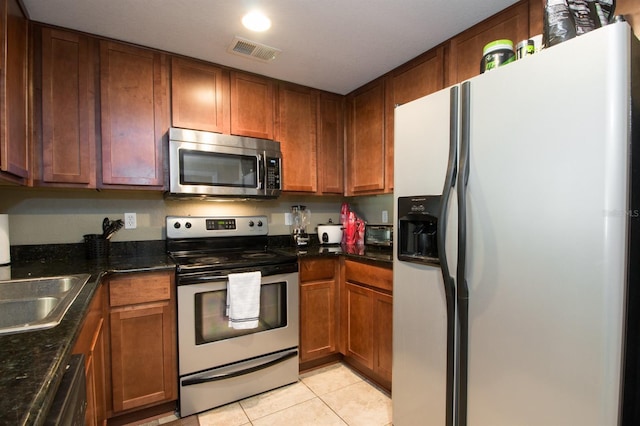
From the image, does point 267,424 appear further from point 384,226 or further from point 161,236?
point 384,226

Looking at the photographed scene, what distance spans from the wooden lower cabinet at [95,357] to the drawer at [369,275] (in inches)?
60.6

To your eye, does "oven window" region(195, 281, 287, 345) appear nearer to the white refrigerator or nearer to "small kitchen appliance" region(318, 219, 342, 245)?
"small kitchen appliance" region(318, 219, 342, 245)

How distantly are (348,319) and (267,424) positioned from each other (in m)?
0.88

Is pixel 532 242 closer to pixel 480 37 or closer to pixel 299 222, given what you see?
pixel 480 37

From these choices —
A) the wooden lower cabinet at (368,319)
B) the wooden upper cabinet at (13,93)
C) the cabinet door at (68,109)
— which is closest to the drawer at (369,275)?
the wooden lower cabinet at (368,319)

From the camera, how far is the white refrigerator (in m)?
0.89

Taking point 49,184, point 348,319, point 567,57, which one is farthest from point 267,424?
point 567,57

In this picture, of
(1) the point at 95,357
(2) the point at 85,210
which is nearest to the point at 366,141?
(2) the point at 85,210

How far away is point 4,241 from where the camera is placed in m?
1.77

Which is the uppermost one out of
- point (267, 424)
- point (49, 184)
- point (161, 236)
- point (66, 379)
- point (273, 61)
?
point (273, 61)

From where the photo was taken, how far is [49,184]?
6.03ft

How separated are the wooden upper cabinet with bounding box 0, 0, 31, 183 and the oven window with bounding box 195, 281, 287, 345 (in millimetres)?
1094

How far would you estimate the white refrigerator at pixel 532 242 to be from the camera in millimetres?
888

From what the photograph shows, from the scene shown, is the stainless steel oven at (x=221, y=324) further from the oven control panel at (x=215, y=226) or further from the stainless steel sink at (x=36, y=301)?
the stainless steel sink at (x=36, y=301)
